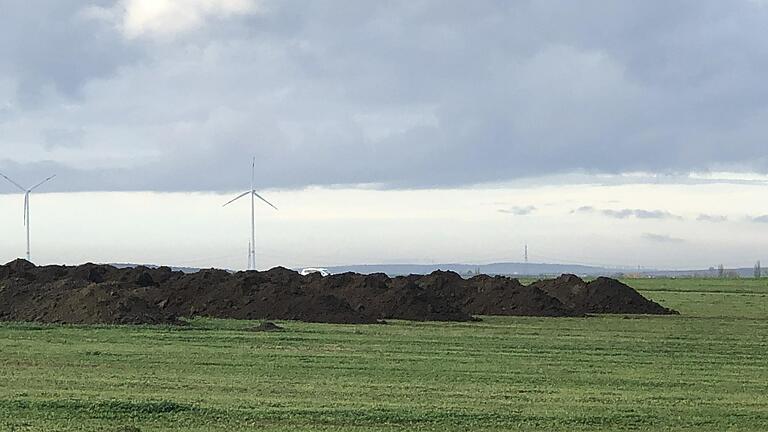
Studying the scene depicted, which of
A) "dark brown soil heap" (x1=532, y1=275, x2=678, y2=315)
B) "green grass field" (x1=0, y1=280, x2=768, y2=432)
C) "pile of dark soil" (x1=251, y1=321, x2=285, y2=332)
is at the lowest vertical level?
"green grass field" (x1=0, y1=280, x2=768, y2=432)

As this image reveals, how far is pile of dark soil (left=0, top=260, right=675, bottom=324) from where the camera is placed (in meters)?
35.0

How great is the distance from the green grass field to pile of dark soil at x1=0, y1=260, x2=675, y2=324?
104 inches

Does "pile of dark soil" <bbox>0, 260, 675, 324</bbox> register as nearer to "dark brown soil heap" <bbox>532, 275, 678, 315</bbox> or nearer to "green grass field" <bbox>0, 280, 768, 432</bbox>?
"dark brown soil heap" <bbox>532, 275, 678, 315</bbox>

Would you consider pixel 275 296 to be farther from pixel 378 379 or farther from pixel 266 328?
pixel 378 379

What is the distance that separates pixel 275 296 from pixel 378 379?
19963mm

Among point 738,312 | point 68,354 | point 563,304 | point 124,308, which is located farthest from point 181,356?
point 738,312

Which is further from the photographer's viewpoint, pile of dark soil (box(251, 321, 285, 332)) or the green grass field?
pile of dark soil (box(251, 321, 285, 332))

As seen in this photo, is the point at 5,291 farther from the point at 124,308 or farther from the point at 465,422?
the point at 465,422

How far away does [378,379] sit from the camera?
19.2 meters

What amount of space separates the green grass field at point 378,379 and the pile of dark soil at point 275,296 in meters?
2.65

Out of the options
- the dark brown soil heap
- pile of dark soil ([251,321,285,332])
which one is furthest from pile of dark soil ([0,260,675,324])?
pile of dark soil ([251,321,285,332])

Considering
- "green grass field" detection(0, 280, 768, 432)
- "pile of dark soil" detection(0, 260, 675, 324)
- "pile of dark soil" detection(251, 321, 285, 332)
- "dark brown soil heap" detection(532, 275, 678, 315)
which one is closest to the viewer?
"green grass field" detection(0, 280, 768, 432)

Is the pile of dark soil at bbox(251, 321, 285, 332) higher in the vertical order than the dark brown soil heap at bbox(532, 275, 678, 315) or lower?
lower

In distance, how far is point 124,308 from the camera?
3394 cm
